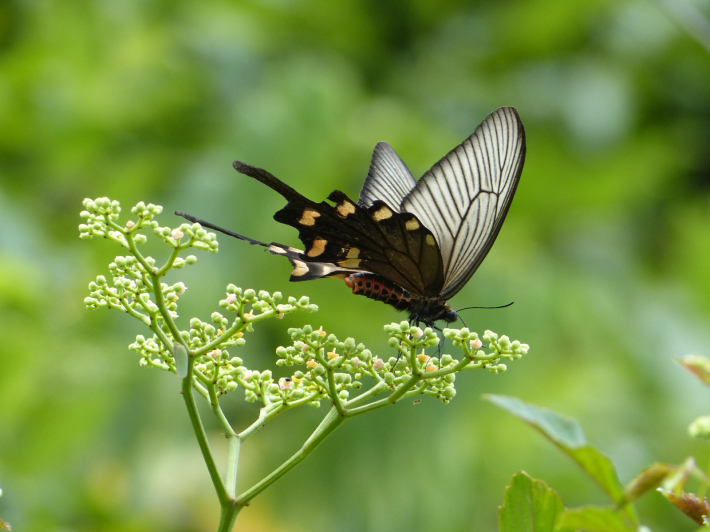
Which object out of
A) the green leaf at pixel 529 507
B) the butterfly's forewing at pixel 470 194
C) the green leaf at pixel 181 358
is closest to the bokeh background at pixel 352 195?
the butterfly's forewing at pixel 470 194

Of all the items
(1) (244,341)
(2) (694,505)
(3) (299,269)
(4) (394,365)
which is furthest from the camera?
(3) (299,269)

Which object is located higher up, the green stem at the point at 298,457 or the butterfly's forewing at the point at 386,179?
the butterfly's forewing at the point at 386,179

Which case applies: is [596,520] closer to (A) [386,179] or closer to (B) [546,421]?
(B) [546,421]

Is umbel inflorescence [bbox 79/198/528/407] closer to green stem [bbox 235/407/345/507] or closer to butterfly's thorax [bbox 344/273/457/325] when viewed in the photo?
green stem [bbox 235/407/345/507]

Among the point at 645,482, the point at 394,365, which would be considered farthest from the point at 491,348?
the point at 645,482

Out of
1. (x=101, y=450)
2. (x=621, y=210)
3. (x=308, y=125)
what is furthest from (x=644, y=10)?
(x=101, y=450)

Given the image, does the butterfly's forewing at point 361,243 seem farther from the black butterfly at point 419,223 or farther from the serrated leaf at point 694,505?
the serrated leaf at point 694,505

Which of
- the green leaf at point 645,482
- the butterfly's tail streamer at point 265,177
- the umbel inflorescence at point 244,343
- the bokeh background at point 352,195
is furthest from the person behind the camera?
the bokeh background at point 352,195

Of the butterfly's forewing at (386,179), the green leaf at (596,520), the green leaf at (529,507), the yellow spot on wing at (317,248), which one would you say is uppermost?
the butterfly's forewing at (386,179)
